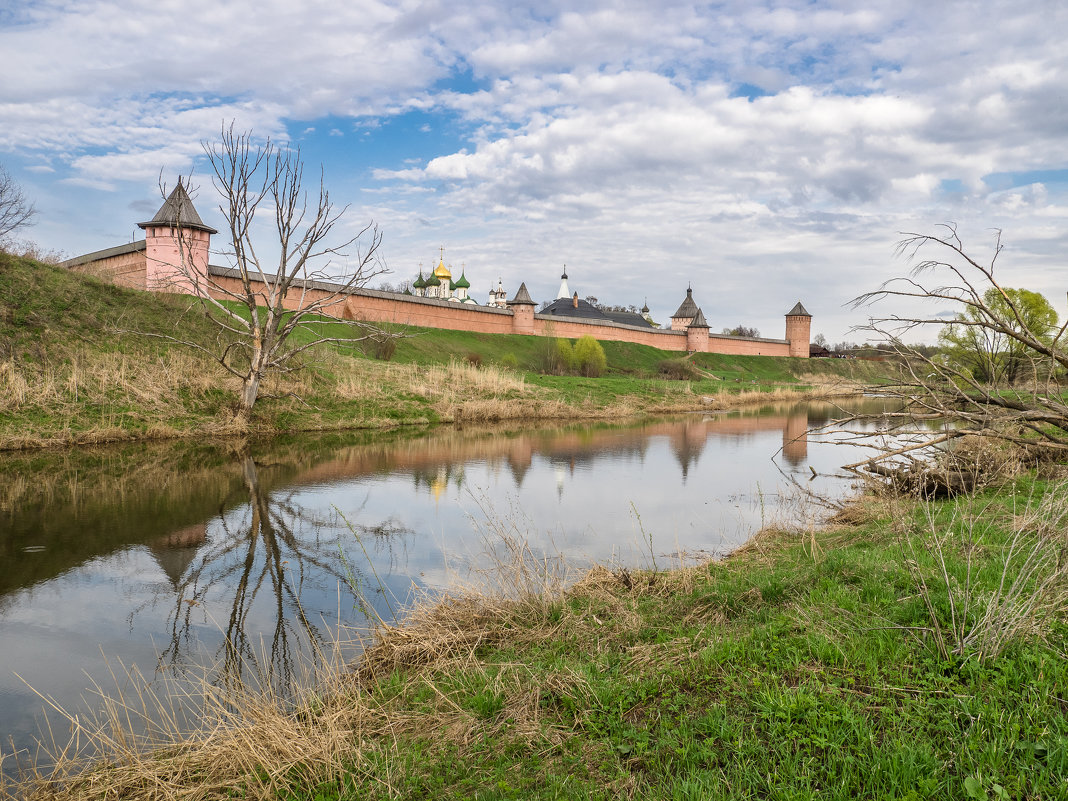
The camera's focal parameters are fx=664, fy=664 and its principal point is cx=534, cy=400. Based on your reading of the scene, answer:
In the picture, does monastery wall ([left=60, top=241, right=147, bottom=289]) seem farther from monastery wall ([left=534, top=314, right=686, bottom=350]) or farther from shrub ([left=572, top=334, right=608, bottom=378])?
monastery wall ([left=534, top=314, right=686, bottom=350])

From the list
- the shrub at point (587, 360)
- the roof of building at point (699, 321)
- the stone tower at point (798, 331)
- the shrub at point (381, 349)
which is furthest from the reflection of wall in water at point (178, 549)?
the stone tower at point (798, 331)

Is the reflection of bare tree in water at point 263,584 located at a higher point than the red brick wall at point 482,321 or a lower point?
lower

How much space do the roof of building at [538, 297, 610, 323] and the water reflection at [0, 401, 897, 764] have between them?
5407cm

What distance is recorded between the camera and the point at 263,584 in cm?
618

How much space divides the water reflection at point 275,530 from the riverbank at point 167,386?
159 centimetres

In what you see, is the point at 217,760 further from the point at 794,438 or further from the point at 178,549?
the point at 794,438

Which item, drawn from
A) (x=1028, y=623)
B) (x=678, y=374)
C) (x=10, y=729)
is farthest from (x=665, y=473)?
(x=678, y=374)

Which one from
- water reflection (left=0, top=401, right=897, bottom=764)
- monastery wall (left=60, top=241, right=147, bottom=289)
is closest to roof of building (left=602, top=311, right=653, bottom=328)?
monastery wall (left=60, top=241, right=147, bottom=289)

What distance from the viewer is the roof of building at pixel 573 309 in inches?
2719

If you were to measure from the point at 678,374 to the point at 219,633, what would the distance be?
4511cm

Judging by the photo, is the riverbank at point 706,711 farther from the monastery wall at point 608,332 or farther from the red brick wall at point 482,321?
the monastery wall at point 608,332

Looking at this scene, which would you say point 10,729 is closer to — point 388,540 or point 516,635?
point 516,635

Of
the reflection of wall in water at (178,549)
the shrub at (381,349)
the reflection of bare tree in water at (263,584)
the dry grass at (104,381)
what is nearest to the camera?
the reflection of bare tree in water at (263,584)

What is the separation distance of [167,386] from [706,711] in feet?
53.9
